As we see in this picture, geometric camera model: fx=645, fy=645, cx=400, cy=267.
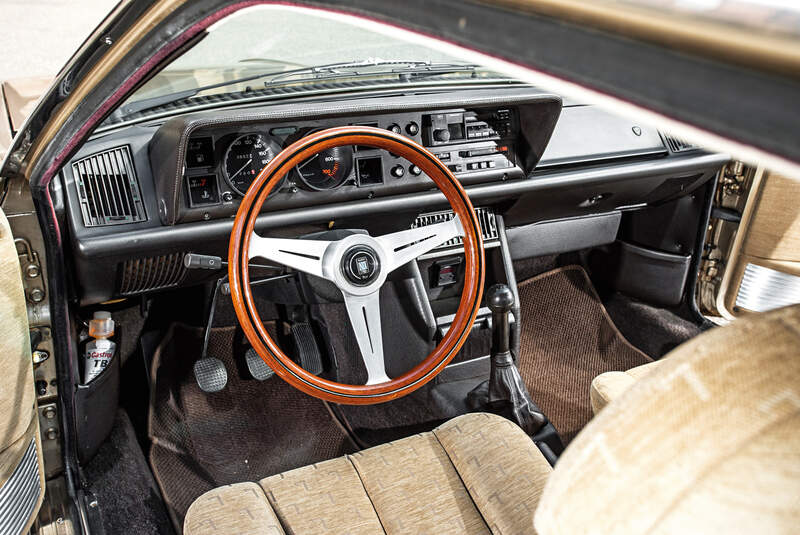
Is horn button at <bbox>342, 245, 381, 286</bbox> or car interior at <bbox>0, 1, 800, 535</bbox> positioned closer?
car interior at <bbox>0, 1, 800, 535</bbox>

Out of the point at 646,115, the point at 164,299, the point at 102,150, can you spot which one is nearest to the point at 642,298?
the point at 164,299

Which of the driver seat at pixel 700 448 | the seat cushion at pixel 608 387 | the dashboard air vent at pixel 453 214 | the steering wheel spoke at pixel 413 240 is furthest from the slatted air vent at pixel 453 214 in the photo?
the driver seat at pixel 700 448

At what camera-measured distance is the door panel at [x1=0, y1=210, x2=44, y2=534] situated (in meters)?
1.36

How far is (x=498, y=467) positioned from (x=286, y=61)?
1.48 m

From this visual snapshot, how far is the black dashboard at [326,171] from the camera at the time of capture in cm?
169

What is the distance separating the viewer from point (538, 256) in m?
2.73

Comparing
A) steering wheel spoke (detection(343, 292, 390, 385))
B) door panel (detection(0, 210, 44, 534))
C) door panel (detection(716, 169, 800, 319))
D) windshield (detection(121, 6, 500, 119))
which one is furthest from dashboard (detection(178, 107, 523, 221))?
door panel (detection(716, 169, 800, 319))

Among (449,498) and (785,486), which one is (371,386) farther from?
(785,486)

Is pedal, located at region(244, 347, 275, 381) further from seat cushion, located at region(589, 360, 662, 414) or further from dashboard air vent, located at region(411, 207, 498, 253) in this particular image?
seat cushion, located at region(589, 360, 662, 414)

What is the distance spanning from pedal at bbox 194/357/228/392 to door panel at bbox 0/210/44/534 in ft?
2.53

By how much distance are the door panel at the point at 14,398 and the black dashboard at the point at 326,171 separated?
27 centimetres

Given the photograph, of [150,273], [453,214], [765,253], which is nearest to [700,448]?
[150,273]

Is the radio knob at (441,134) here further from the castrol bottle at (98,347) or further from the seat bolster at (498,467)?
the castrol bottle at (98,347)

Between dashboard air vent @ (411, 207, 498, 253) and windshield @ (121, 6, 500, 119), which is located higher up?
windshield @ (121, 6, 500, 119)
